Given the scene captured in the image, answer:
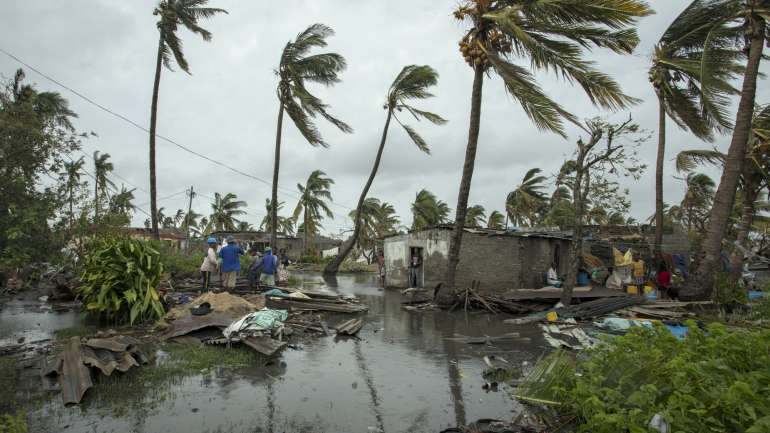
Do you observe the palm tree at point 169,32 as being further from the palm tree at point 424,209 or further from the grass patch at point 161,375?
the palm tree at point 424,209

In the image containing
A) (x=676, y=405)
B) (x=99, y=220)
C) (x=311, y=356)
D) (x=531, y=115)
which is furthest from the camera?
(x=99, y=220)

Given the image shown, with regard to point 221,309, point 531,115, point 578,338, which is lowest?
point 578,338

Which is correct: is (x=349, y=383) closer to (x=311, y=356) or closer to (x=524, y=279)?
(x=311, y=356)

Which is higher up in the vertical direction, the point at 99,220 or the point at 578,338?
the point at 99,220

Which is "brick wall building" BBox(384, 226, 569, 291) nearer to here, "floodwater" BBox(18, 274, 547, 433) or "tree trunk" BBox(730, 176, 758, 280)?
"tree trunk" BBox(730, 176, 758, 280)

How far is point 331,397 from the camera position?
5191 mm

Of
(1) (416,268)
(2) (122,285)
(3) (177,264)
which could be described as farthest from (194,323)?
(1) (416,268)

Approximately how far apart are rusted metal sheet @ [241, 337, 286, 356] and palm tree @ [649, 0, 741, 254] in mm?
10408

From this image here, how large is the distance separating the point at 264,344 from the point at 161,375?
1.67 metres

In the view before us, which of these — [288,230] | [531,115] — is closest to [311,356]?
[531,115]

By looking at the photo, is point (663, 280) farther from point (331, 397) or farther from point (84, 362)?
point (84, 362)

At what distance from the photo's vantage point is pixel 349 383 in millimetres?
5762

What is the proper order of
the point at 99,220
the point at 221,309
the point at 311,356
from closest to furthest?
the point at 311,356
the point at 221,309
the point at 99,220

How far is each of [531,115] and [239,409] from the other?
833 cm
